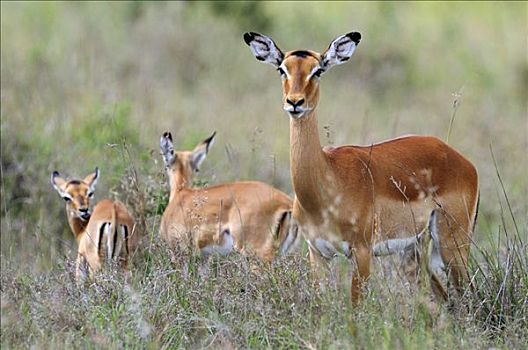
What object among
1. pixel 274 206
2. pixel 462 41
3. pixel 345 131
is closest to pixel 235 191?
pixel 274 206

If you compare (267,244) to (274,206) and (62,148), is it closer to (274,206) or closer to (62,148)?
(274,206)

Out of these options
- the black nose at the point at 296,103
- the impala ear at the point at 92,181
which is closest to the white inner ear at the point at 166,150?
the impala ear at the point at 92,181

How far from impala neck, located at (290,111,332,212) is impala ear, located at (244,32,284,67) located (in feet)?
1.39

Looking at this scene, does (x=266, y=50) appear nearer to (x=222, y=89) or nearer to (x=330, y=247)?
(x=330, y=247)

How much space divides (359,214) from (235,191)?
187cm

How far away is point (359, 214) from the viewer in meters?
6.86

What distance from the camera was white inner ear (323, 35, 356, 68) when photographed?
6.95 meters

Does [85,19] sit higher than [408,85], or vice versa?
[85,19]

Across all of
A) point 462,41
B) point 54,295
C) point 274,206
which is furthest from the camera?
point 462,41

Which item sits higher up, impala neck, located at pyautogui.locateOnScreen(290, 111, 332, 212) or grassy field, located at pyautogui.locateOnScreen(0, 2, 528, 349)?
impala neck, located at pyautogui.locateOnScreen(290, 111, 332, 212)

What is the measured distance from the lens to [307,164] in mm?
6797

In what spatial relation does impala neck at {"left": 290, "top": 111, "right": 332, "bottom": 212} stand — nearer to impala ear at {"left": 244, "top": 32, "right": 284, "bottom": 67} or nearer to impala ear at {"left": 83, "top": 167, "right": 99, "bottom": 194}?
impala ear at {"left": 244, "top": 32, "right": 284, "bottom": 67}

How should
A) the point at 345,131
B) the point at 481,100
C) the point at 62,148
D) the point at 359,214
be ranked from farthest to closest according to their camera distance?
the point at 481,100 < the point at 345,131 < the point at 62,148 < the point at 359,214

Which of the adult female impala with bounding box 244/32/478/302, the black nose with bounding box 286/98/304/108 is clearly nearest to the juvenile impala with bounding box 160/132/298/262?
the adult female impala with bounding box 244/32/478/302
